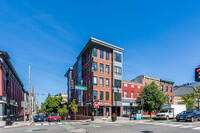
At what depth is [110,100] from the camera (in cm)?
3947

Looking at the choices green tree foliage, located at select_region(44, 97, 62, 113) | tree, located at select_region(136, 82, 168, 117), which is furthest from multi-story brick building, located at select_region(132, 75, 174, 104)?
green tree foliage, located at select_region(44, 97, 62, 113)

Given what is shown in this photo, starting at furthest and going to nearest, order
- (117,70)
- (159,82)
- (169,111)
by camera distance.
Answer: (159,82) < (117,70) < (169,111)

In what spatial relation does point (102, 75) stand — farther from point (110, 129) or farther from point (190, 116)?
point (110, 129)

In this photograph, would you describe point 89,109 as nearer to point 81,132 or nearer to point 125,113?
point 125,113

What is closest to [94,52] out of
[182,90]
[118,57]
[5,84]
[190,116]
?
[118,57]

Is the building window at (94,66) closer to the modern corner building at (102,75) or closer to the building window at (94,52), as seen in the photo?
the modern corner building at (102,75)

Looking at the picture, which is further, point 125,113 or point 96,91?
point 125,113

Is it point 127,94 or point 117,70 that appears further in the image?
point 127,94

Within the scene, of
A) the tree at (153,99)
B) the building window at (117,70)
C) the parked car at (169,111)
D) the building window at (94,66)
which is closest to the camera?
the parked car at (169,111)

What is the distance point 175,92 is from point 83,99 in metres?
54.0

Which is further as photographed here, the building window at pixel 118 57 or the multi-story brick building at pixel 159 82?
the multi-story brick building at pixel 159 82

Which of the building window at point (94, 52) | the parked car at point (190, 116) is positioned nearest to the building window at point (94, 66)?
the building window at point (94, 52)

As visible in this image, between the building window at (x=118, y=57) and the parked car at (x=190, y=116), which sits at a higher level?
the building window at (x=118, y=57)

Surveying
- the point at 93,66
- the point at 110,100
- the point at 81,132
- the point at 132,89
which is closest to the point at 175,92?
the point at 132,89
